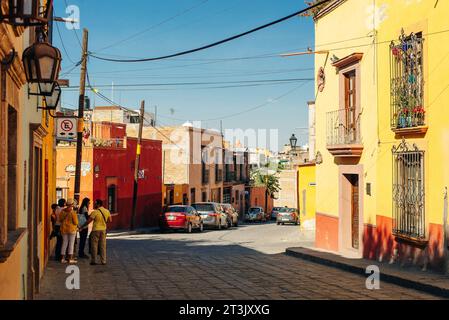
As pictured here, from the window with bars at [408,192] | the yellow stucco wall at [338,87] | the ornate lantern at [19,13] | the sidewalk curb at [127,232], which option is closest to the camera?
the ornate lantern at [19,13]

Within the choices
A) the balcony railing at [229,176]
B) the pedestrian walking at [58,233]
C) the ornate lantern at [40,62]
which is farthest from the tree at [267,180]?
the ornate lantern at [40,62]

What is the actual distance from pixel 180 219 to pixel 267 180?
147 feet

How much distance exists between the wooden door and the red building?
16253mm

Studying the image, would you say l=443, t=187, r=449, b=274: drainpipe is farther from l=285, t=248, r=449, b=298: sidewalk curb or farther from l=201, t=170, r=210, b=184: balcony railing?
l=201, t=170, r=210, b=184: balcony railing

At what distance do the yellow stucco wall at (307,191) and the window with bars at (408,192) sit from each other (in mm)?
11643

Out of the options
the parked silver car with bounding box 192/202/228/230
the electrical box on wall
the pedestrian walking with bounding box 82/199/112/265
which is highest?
the electrical box on wall

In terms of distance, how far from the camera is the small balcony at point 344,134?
16.4 metres

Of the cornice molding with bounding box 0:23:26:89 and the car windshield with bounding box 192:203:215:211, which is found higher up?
the cornice molding with bounding box 0:23:26:89

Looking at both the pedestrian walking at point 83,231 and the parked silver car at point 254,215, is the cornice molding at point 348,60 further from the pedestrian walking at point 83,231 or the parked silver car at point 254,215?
the parked silver car at point 254,215

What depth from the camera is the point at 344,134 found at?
1725cm

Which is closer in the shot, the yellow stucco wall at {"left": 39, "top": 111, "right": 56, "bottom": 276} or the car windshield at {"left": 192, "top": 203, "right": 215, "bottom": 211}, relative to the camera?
the yellow stucco wall at {"left": 39, "top": 111, "right": 56, "bottom": 276}

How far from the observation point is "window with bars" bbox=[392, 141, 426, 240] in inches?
507

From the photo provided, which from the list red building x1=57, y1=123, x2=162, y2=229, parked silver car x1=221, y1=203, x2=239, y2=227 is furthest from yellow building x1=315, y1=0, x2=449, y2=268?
parked silver car x1=221, y1=203, x2=239, y2=227

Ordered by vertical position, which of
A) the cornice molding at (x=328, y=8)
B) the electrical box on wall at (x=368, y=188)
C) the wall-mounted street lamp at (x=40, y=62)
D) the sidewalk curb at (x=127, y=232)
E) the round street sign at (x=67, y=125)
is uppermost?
the cornice molding at (x=328, y=8)
